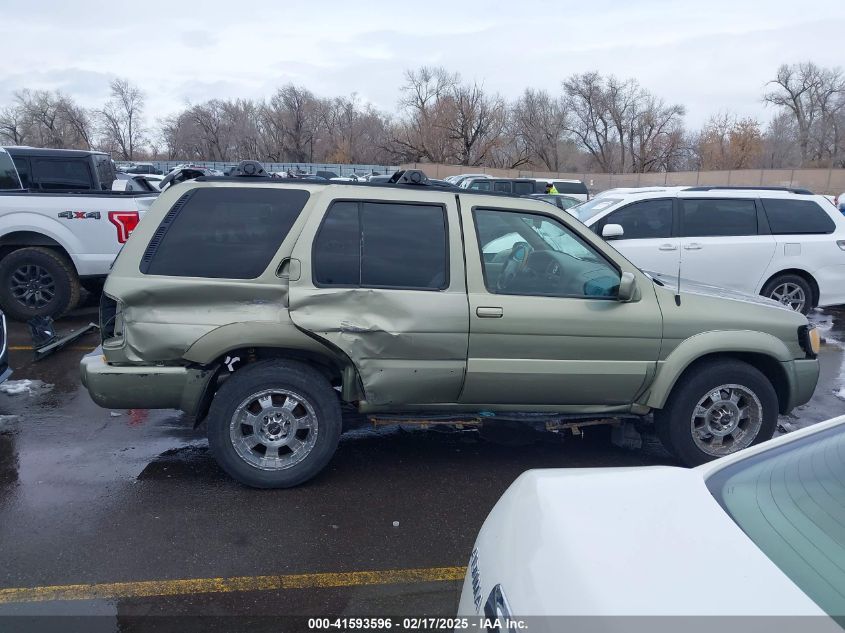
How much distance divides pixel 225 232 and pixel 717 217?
689cm

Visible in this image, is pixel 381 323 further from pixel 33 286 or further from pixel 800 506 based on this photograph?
pixel 33 286

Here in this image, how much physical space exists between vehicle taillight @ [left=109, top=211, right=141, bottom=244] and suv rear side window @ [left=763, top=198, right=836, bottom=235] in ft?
26.8

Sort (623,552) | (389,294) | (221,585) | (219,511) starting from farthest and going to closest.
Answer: (389,294), (219,511), (221,585), (623,552)

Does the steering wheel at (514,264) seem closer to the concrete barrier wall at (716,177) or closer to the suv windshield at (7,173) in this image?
the suv windshield at (7,173)

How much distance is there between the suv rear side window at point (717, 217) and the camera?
875 cm

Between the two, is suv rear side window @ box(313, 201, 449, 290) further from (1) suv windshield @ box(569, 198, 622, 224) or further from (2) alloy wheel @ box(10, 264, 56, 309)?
(2) alloy wheel @ box(10, 264, 56, 309)

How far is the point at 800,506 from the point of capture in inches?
82.4

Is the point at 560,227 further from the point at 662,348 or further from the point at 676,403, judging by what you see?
the point at 676,403

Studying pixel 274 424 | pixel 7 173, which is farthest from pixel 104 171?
pixel 274 424

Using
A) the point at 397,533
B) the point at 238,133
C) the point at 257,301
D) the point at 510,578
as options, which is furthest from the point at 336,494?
the point at 238,133

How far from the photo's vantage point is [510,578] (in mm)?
1898

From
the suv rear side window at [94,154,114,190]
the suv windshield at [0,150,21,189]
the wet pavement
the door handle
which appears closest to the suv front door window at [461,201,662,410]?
the door handle

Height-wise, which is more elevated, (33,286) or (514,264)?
(514,264)

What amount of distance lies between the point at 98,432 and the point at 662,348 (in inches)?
168
